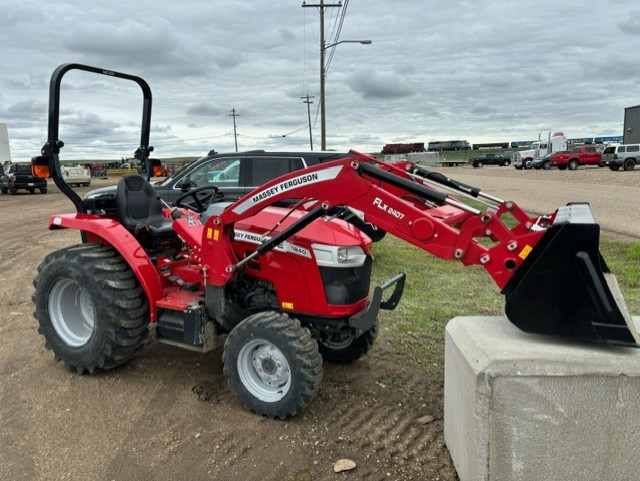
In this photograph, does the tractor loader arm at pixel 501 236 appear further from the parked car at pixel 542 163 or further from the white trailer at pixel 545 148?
the white trailer at pixel 545 148

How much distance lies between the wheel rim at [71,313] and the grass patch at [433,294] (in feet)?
8.30

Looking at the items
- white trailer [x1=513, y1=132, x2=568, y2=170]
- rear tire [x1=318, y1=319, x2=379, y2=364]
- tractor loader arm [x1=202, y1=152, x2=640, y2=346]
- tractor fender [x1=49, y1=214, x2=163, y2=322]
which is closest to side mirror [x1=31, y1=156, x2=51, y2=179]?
tractor fender [x1=49, y1=214, x2=163, y2=322]

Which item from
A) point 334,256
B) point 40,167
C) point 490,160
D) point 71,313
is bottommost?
point 71,313

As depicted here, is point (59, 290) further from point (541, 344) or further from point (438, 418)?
point (541, 344)

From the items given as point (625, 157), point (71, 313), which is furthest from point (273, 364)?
point (625, 157)

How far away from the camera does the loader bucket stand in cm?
256

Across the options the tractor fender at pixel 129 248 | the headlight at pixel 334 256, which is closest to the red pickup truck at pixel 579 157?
the headlight at pixel 334 256

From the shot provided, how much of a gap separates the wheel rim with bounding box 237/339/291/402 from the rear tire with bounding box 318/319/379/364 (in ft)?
2.43

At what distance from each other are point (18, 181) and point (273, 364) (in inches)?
1073

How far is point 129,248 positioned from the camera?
161 inches

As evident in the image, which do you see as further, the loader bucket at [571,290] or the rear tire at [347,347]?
the rear tire at [347,347]

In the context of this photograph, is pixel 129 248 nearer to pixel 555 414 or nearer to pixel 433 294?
pixel 555 414

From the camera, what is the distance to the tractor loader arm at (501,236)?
2.59m

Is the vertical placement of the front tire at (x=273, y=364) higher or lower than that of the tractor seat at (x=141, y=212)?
lower
